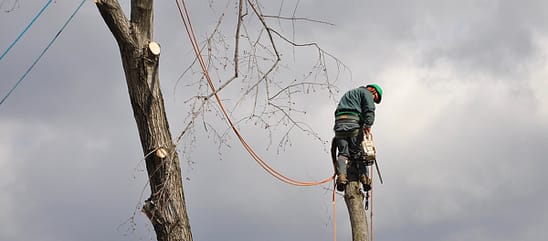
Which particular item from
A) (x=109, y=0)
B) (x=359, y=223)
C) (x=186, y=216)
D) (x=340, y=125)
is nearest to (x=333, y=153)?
(x=340, y=125)

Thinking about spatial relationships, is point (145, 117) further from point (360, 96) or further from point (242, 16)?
point (360, 96)

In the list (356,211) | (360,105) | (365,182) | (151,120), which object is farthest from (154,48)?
(360,105)

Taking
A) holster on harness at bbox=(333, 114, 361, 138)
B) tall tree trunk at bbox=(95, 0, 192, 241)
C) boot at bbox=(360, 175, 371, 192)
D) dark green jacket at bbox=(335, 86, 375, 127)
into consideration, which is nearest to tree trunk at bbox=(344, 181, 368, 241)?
boot at bbox=(360, 175, 371, 192)

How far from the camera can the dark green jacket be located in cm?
820

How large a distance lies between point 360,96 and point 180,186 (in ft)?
10.6

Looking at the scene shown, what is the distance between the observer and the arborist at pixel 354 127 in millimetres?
7984

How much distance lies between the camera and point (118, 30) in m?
5.40

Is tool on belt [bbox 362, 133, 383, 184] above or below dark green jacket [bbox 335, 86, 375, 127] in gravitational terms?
below

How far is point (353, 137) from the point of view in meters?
8.16

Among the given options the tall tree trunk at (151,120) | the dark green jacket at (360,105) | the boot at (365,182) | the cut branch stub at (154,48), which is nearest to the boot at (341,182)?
the boot at (365,182)

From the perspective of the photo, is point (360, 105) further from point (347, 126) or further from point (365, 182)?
point (365, 182)

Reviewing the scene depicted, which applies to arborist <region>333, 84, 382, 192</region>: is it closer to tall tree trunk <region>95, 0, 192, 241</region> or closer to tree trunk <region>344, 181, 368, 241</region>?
tree trunk <region>344, 181, 368, 241</region>

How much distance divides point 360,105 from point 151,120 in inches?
131

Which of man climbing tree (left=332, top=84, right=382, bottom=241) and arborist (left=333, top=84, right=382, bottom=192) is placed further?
arborist (left=333, top=84, right=382, bottom=192)
